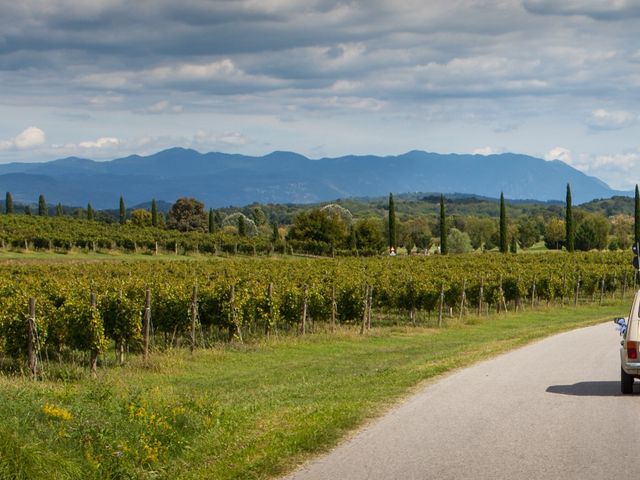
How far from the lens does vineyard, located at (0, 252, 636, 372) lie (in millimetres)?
21250

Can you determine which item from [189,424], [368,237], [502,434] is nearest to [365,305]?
[502,434]

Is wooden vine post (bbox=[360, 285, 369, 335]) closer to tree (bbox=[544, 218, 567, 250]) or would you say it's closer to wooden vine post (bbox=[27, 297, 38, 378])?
wooden vine post (bbox=[27, 297, 38, 378])

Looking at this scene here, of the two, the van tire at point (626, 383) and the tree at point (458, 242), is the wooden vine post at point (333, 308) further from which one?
the tree at point (458, 242)

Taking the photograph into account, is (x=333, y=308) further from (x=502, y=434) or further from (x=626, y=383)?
(x=502, y=434)

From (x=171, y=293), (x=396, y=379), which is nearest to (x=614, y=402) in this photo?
(x=396, y=379)

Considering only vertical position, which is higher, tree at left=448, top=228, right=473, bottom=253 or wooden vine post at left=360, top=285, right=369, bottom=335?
tree at left=448, top=228, right=473, bottom=253

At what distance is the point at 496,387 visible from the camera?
14523mm

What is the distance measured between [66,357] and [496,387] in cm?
1412

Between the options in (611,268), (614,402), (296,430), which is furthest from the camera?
(611,268)

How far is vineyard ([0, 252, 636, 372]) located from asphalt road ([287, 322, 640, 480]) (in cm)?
1031

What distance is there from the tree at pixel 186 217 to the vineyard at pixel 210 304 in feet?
281

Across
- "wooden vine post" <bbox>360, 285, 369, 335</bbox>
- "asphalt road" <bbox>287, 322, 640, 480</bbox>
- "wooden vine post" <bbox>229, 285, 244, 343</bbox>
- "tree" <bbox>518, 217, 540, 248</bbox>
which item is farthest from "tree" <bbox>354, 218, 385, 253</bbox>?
"asphalt road" <bbox>287, 322, 640, 480</bbox>

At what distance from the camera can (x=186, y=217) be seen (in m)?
135

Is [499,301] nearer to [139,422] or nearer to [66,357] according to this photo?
[66,357]
